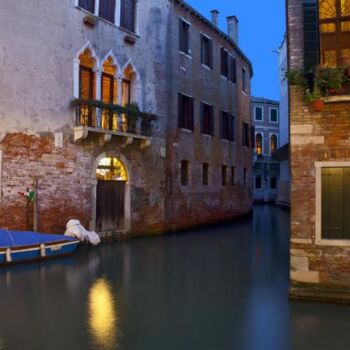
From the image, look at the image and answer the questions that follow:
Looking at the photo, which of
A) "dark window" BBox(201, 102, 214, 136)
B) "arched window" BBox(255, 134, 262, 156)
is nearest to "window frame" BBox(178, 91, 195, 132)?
"dark window" BBox(201, 102, 214, 136)

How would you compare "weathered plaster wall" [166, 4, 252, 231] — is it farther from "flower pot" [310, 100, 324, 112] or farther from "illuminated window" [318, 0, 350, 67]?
"flower pot" [310, 100, 324, 112]

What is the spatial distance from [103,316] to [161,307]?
95cm

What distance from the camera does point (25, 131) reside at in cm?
1245

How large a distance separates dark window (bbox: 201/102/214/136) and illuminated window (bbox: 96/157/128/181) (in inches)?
228

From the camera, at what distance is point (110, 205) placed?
15133mm

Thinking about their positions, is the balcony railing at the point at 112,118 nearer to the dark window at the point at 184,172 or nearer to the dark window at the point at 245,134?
the dark window at the point at 184,172

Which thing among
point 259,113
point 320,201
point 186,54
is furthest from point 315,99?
point 259,113

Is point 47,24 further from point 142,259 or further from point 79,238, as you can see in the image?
point 142,259

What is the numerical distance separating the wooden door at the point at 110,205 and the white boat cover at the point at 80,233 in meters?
1.26

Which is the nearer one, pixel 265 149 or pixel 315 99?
pixel 315 99

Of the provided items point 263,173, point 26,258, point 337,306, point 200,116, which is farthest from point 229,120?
point 263,173

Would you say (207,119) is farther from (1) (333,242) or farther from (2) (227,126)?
(1) (333,242)

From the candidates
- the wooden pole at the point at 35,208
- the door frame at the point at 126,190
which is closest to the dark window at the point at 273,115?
the door frame at the point at 126,190

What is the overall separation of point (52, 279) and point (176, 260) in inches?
135
